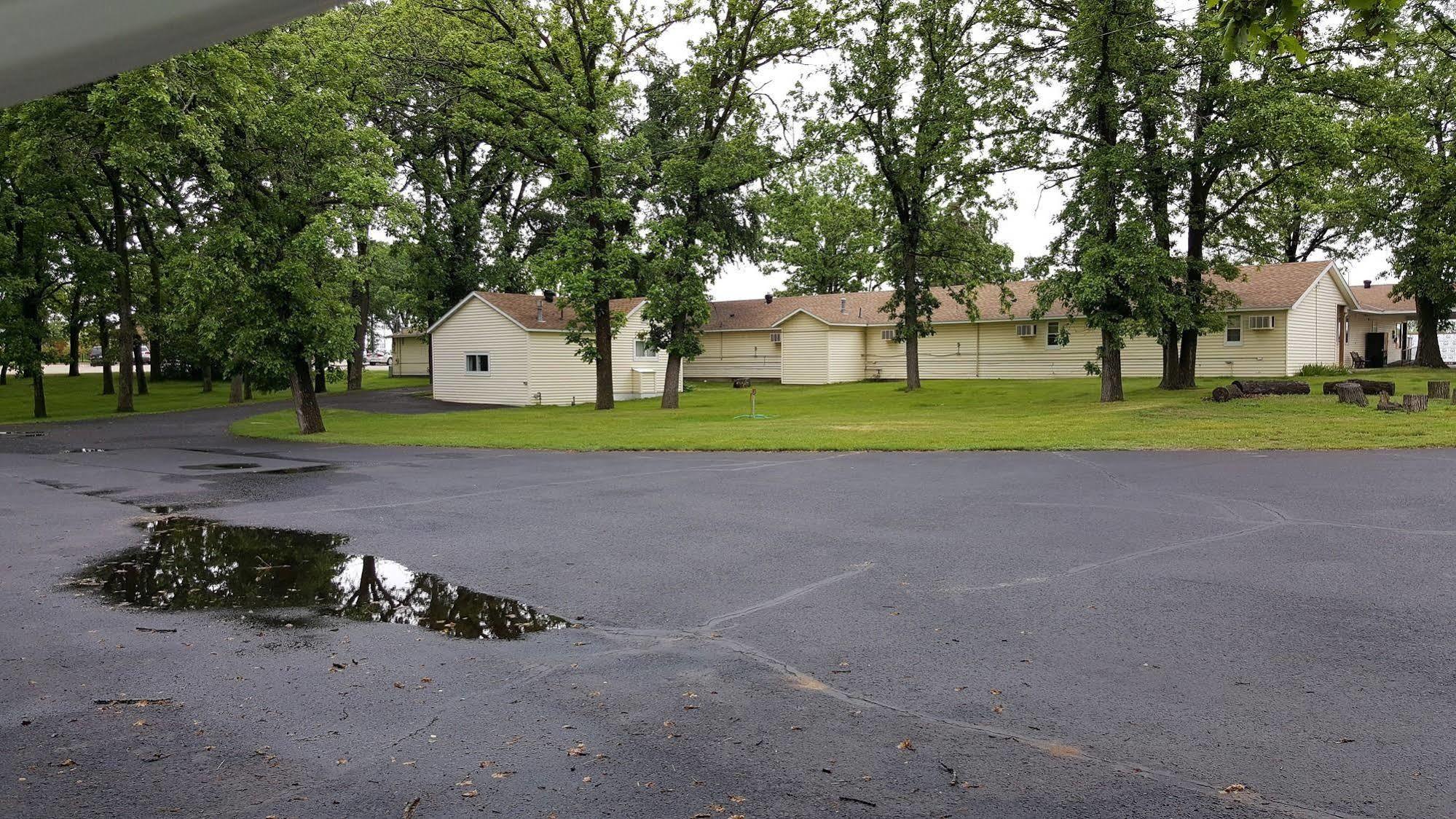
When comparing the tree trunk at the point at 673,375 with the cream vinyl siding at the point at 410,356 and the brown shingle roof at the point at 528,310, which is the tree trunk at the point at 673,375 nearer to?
the brown shingle roof at the point at 528,310

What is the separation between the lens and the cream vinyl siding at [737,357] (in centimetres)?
5134

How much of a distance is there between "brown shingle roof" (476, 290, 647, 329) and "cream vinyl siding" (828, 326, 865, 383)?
36.4 ft

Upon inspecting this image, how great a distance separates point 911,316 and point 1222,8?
32.3 meters

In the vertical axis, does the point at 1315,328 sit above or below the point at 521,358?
above

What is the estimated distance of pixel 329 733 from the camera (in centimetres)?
446

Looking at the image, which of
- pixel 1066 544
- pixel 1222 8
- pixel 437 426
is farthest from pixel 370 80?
pixel 1222 8

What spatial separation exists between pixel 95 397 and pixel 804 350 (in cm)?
3428

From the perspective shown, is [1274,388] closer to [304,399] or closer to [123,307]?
[304,399]

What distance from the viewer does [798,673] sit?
5.28 metres

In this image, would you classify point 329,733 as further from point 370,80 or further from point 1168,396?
point 1168,396

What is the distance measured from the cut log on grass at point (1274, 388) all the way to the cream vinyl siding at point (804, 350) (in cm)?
2360

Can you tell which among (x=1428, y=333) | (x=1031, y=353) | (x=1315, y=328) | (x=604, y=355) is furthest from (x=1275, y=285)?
(x=604, y=355)

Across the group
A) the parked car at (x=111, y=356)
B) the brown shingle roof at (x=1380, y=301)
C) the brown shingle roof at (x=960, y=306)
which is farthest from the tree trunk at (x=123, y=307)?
the brown shingle roof at (x=1380, y=301)

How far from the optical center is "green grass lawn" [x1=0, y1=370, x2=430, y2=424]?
3488 centimetres
